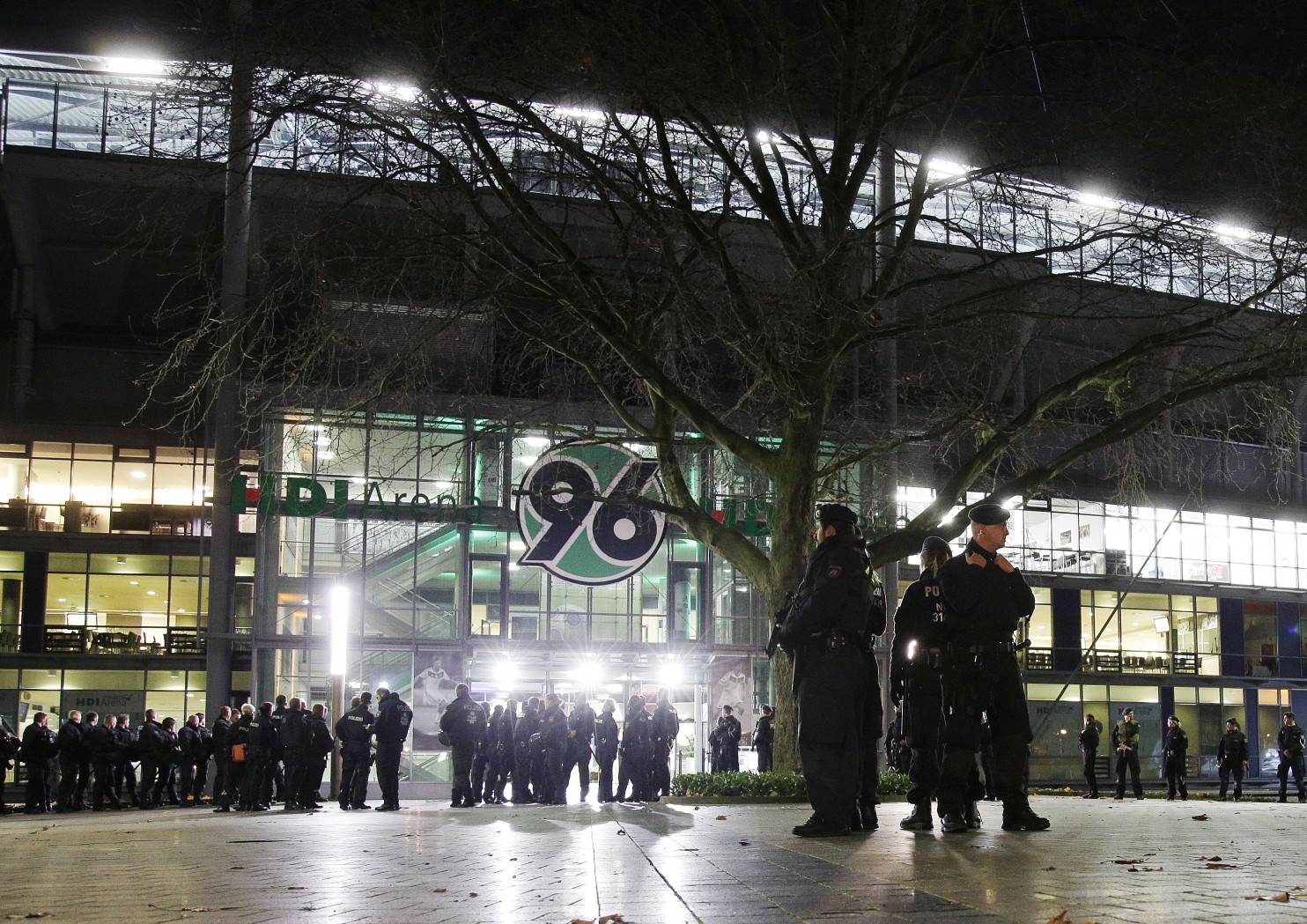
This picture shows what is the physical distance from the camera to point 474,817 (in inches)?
560

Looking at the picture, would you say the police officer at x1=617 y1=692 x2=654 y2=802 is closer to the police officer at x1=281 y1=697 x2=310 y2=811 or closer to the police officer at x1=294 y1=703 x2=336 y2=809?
the police officer at x1=294 y1=703 x2=336 y2=809

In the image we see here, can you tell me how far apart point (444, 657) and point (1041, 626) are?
21.8 m

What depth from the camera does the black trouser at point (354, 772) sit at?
756 inches

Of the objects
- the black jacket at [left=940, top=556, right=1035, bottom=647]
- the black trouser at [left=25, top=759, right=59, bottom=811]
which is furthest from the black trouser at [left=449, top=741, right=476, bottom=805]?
the black jacket at [left=940, top=556, right=1035, bottom=647]

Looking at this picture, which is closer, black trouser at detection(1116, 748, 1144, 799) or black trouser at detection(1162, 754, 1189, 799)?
black trouser at detection(1116, 748, 1144, 799)

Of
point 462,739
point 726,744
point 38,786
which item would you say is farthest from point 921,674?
point 38,786

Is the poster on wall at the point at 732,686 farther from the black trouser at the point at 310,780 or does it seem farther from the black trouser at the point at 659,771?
the black trouser at the point at 310,780

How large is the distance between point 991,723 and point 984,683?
0.31 metres

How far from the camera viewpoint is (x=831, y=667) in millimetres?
8094

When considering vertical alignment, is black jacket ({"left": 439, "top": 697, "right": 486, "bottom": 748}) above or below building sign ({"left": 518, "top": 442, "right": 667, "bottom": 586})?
below

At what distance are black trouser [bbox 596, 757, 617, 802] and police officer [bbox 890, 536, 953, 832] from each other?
46.5 feet

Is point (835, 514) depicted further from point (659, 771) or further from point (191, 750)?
point (191, 750)

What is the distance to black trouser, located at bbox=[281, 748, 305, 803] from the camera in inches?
795

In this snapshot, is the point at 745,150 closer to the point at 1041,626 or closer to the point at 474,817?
the point at 474,817
